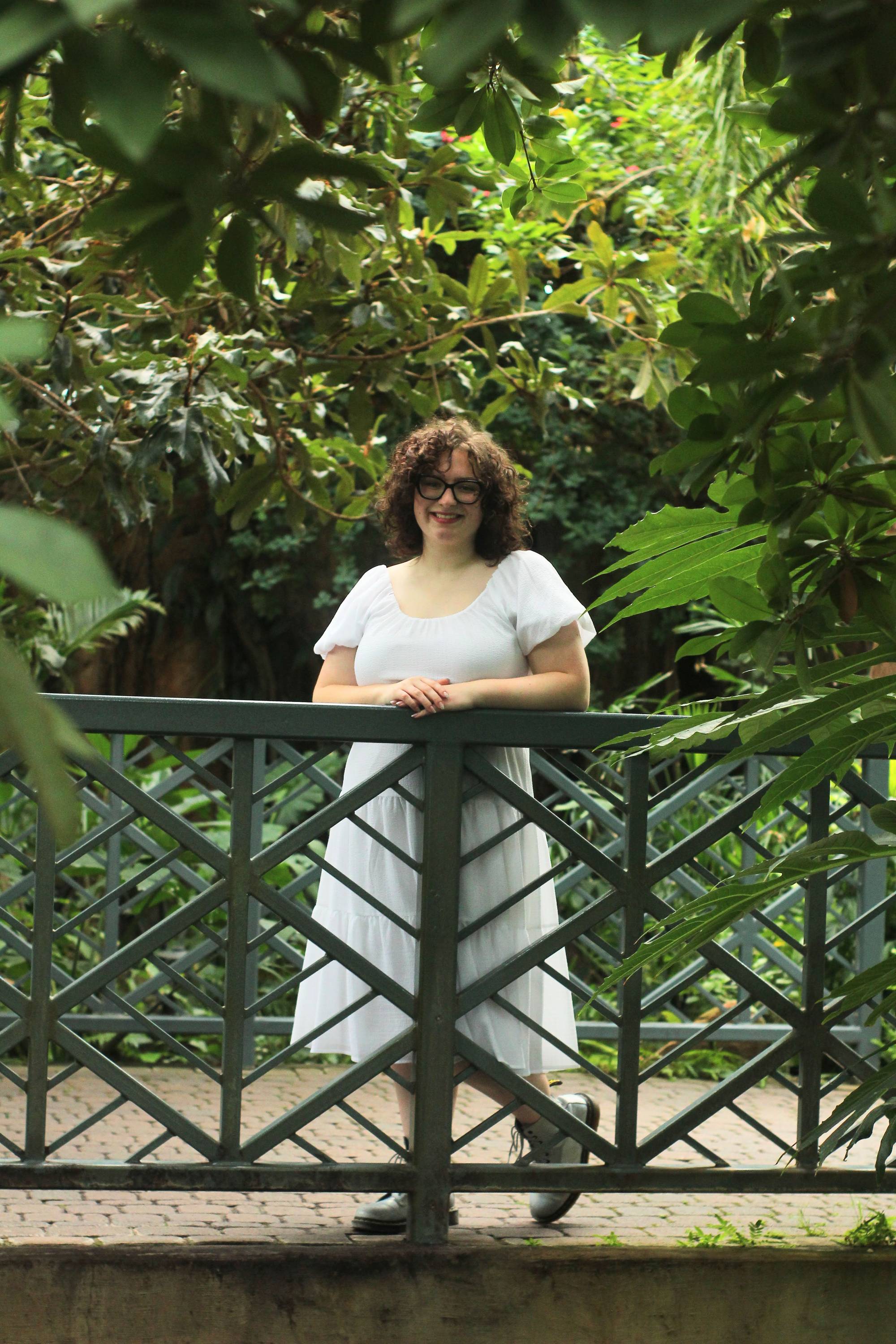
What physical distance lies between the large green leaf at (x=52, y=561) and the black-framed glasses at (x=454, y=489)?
2827 millimetres

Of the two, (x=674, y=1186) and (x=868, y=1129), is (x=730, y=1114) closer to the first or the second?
(x=674, y=1186)

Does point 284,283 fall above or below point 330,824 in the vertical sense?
above

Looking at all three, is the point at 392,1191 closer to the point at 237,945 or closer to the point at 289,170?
the point at 237,945

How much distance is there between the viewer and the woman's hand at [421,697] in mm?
3000

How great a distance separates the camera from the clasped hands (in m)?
3.00

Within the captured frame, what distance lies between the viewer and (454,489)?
3473 millimetres

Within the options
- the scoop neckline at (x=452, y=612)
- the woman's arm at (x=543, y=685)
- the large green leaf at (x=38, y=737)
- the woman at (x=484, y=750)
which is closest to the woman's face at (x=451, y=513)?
the woman at (x=484, y=750)

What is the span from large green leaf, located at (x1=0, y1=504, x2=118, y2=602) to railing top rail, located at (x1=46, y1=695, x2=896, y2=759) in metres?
2.17

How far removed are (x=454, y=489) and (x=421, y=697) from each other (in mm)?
701

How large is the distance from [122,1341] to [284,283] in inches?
140

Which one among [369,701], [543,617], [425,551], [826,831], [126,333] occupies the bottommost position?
[826,831]

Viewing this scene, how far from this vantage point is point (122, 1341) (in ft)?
9.45

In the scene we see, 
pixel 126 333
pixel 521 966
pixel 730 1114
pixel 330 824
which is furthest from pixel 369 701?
pixel 730 1114

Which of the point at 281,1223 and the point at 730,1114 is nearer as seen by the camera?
the point at 281,1223
